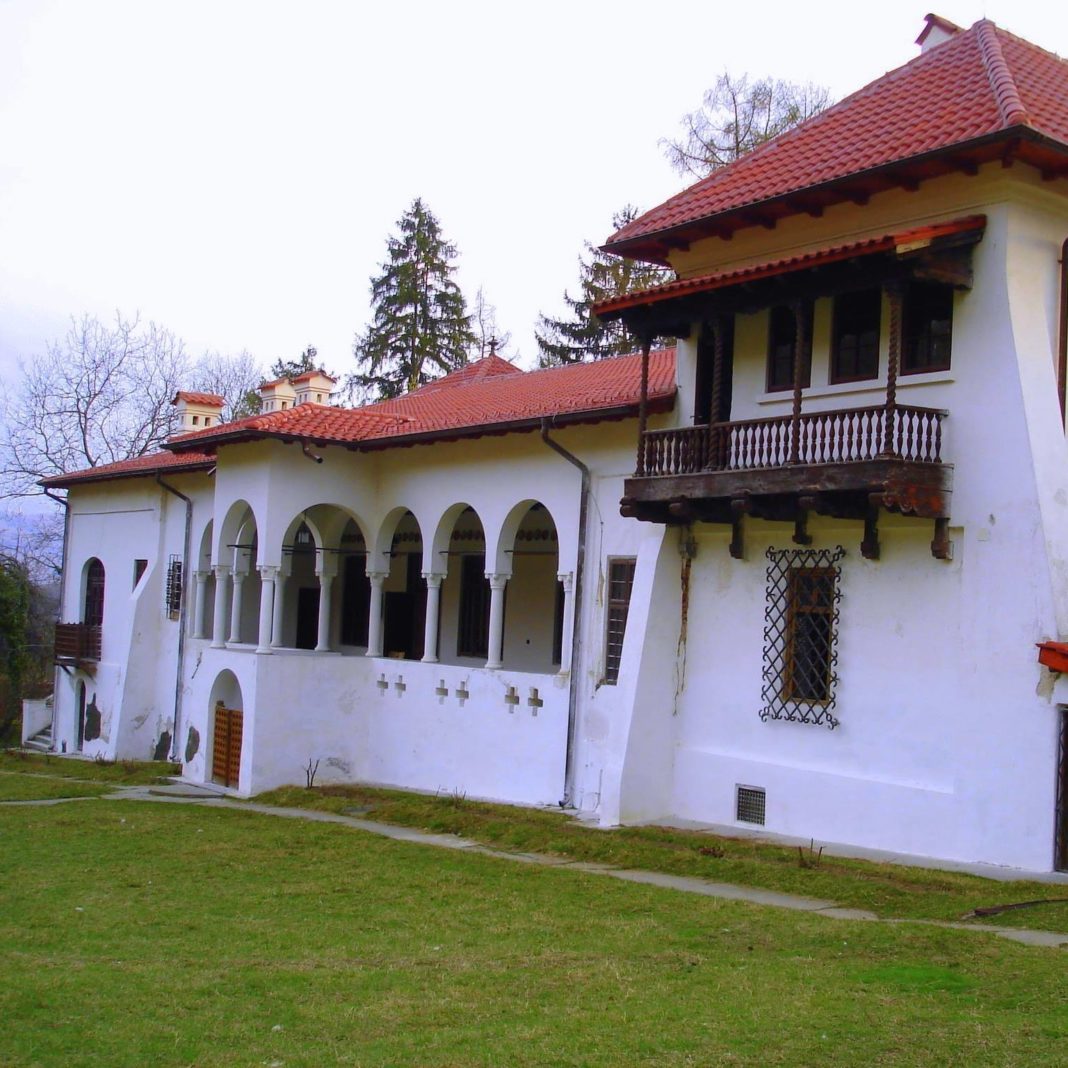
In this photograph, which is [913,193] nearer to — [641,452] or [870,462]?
[870,462]

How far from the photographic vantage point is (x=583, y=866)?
13.6 meters

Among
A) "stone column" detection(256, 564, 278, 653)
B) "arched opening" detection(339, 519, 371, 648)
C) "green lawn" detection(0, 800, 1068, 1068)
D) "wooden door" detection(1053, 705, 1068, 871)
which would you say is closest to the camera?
"green lawn" detection(0, 800, 1068, 1068)

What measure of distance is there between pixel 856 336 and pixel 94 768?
58.3 ft

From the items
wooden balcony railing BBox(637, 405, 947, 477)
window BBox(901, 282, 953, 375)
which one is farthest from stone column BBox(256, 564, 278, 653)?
window BBox(901, 282, 953, 375)

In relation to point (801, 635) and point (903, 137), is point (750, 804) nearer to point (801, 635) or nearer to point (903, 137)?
point (801, 635)

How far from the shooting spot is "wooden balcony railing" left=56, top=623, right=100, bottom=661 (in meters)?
29.9

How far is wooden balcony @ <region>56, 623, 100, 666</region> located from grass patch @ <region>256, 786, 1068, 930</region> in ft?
43.6

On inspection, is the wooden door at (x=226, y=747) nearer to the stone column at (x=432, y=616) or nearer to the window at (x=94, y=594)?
the stone column at (x=432, y=616)

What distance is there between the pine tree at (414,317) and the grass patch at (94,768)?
22.7m

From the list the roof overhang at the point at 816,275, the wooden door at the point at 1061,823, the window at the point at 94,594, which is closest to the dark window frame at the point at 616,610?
the roof overhang at the point at 816,275

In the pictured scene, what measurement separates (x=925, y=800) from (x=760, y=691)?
7.84 ft

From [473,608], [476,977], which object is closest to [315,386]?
[473,608]

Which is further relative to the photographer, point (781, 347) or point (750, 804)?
point (781, 347)

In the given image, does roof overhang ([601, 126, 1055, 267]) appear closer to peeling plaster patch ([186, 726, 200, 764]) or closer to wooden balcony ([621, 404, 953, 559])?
wooden balcony ([621, 404, 953, 559])
